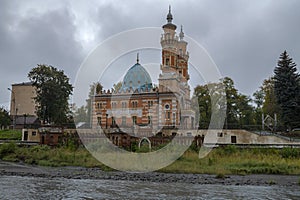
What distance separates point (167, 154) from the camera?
31.1 meters

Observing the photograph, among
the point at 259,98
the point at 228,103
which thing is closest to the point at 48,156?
the point at 228,103

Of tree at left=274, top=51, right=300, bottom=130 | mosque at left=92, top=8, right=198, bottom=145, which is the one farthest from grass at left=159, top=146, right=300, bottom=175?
mosque at left=92, top=8, right=198, bottom=145

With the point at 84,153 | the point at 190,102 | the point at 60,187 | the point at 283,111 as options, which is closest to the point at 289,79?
the point at 283,111

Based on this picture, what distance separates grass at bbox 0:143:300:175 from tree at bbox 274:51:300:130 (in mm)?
11602

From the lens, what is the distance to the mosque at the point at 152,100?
49688mm

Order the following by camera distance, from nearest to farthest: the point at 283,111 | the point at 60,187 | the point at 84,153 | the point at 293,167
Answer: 1. the point at 60,187
2. the point at 293,167
3. the point at 84,153
4. the point at 283,111

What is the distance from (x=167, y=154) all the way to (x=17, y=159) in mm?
14560

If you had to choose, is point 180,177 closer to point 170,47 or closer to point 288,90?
point 288,90

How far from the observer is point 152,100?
5084 cm

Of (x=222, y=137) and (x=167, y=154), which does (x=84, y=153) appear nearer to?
(x=167, y=154)

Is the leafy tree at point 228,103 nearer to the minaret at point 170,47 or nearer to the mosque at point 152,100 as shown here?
the mosque at point 152,100

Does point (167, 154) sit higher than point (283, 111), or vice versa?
point (283, 111)

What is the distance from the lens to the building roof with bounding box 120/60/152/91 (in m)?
53.1

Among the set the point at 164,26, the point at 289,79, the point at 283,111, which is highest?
the point at 164,26
